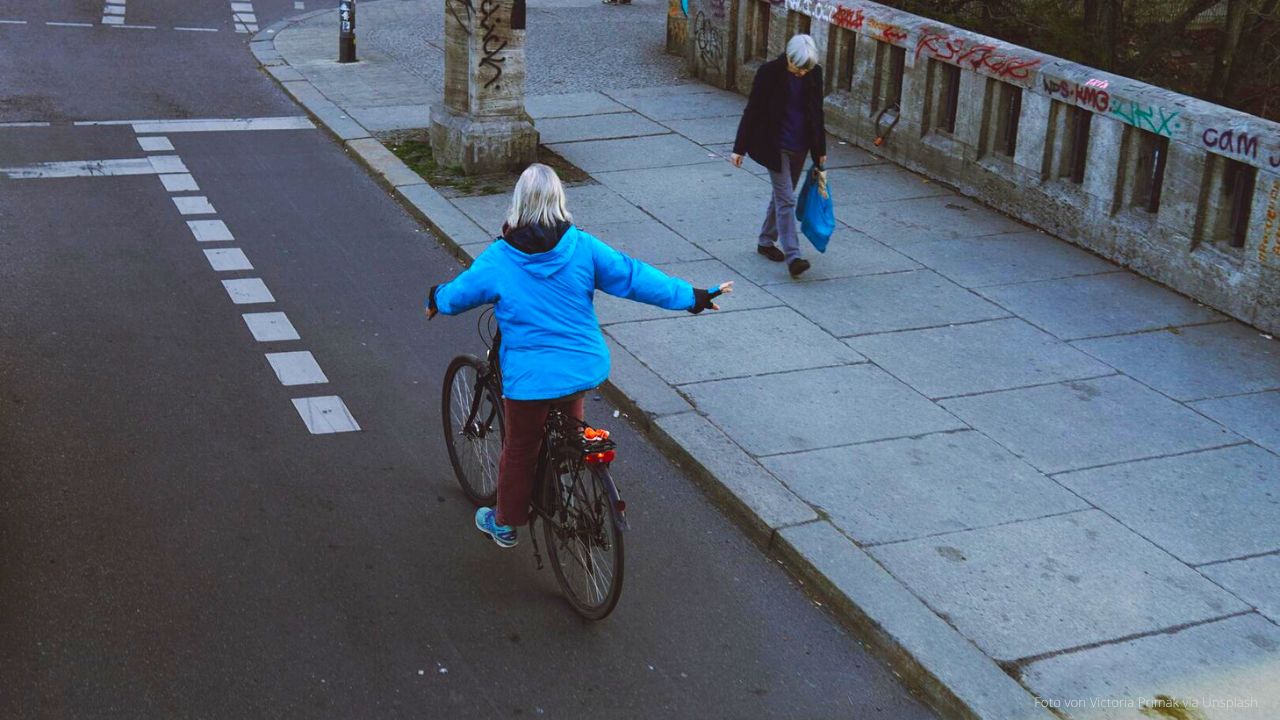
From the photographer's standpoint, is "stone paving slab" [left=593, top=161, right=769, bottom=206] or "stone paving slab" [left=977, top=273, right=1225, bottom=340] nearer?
"stone paving slab" [left=977, top=273, right=1225, bottom=340]

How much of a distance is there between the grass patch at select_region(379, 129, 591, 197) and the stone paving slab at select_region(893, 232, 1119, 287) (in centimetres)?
329

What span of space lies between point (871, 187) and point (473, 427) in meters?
6.47

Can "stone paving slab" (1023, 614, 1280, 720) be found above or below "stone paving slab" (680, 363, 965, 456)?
A: below

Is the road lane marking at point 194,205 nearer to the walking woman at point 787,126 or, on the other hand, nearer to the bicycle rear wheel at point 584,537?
the walking woman at point 787,126

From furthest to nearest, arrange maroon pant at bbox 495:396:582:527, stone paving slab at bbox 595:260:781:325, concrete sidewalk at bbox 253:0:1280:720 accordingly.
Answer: stone paving slab at bbox 595:260:781:325, maroon pant at bbox 495:396:582:527, concrete sidewalk at bbox 253:0:1280:720

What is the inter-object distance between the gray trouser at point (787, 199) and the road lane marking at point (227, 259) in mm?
3728

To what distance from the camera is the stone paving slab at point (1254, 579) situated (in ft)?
19.1

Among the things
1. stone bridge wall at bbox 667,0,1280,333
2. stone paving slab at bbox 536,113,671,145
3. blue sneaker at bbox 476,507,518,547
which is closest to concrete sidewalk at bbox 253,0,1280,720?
stone bridge wall at bbox 667,0,1280,333

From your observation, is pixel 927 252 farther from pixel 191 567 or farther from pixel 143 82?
pixel 143 82

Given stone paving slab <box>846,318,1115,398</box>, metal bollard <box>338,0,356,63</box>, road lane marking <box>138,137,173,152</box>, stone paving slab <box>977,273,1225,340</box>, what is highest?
metal bollard <box>338,0,356,63</box>

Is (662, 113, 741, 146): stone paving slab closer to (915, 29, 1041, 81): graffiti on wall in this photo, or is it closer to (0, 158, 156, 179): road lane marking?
(915, 29, 1041, 81): graffiti on wall

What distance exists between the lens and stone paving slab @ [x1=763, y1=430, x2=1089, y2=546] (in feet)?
21.2

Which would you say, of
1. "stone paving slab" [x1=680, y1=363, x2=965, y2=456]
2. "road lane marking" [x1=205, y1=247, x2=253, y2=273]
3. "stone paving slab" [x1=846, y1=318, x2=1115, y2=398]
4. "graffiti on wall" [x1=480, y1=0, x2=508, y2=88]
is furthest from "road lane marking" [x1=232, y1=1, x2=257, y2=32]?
"stone paving slab" [x1=680, y1=363, x2=965, y2=456]

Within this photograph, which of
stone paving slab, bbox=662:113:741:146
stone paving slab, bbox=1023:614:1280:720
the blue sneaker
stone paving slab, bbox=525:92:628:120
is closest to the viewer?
stone paving slab, bbox=1023:614:1280:720
